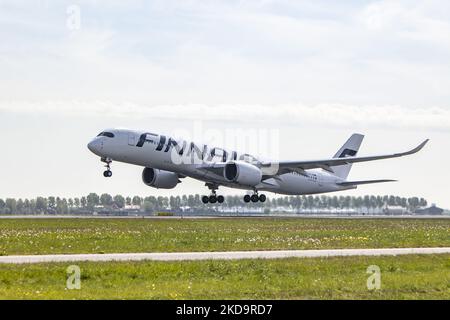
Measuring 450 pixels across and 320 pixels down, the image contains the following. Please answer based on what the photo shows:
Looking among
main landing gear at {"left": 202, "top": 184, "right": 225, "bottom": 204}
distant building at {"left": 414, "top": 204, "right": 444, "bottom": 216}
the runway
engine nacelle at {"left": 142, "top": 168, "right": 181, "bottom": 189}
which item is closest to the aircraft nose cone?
engine nacelle at {"left": 142, "top": 168, "right": 181, "bottom": 189}

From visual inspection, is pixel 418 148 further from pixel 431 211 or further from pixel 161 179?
pixel 431 211

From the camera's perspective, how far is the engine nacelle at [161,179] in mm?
71438

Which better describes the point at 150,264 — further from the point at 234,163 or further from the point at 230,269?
the point at 234,163

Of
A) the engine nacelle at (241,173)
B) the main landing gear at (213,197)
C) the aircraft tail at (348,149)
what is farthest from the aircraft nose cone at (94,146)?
the aircraft tail at (348,149)

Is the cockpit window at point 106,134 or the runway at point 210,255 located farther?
the cockpit window at point 106,134

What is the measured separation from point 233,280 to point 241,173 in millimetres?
43458

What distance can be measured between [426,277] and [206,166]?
144 feet

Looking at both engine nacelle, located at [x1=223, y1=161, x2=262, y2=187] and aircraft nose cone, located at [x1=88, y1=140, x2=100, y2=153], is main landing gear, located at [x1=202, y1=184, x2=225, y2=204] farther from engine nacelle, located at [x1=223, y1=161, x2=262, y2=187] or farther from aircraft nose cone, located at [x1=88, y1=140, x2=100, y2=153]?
aircraft nose cone, located at [x1=88, y1=140, x2=100, y2=153]

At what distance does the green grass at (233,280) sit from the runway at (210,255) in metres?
1.83

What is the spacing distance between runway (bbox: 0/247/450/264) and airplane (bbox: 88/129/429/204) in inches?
1017

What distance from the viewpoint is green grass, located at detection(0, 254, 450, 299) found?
19.2m

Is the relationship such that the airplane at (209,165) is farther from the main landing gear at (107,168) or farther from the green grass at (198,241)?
the green grass at (198,241)

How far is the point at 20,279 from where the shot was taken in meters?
21.2
